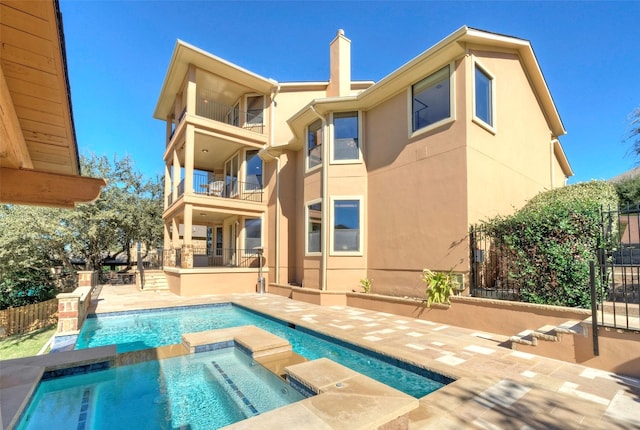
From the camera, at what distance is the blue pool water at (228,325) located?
489 centimetres

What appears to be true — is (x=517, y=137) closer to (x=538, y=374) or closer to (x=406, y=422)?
(x=538, y=374)

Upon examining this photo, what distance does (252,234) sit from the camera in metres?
16.2

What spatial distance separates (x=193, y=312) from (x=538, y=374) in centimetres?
971

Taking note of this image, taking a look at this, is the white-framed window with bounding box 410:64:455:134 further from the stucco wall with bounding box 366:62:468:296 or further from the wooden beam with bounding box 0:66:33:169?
the wooden beam with bounding box 0:66:33:169

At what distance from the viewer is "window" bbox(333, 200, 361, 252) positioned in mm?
11008

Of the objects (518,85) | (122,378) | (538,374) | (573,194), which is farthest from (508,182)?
(122,378)

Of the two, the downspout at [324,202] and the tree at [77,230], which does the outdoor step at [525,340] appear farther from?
the tree at [77,230]

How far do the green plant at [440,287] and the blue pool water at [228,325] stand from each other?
9.61 ft

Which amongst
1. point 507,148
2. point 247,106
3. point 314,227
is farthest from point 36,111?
point 247,106

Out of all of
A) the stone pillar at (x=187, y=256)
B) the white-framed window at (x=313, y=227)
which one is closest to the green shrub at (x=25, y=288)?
the stone pillar at (x=187, y=256)

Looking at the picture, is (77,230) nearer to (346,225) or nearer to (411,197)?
(346,225)

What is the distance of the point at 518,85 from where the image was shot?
10609mm

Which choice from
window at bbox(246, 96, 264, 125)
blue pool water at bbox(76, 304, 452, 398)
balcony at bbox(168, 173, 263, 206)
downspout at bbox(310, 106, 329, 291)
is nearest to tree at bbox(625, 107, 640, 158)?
downspout at bbox(310, 106, 329, 291)

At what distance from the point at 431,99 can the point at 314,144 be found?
15.6ft
